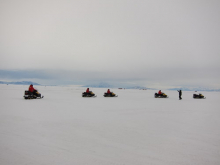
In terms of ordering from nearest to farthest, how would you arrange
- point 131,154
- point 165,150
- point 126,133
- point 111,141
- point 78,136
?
point 131,154
point 165,150
point 111,141
point 78,136
point 126,133

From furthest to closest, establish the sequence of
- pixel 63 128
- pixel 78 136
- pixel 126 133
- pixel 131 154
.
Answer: pixel 63 128 → pixel 126 133 → pixel 78 136 → pixel 131 154

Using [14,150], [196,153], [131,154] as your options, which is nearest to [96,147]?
[131,154]

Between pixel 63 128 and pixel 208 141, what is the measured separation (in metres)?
4.79

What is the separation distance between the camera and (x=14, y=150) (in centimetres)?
412

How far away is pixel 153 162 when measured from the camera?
3.61 meters

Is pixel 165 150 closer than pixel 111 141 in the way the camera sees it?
Yes

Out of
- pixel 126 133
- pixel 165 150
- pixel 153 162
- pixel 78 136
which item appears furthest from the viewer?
pixel 126 133

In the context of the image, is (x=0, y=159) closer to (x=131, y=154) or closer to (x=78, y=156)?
(x=78, y=156)

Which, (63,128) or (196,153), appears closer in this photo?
(196,153)

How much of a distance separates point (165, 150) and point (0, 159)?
12.4 ft

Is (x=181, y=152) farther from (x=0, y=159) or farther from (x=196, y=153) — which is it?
(x=0, y=159)

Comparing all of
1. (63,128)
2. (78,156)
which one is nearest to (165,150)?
(78,156)

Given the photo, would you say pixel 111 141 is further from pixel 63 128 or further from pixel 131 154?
pixel 63 128

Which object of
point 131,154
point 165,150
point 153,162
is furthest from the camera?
point 165,150
